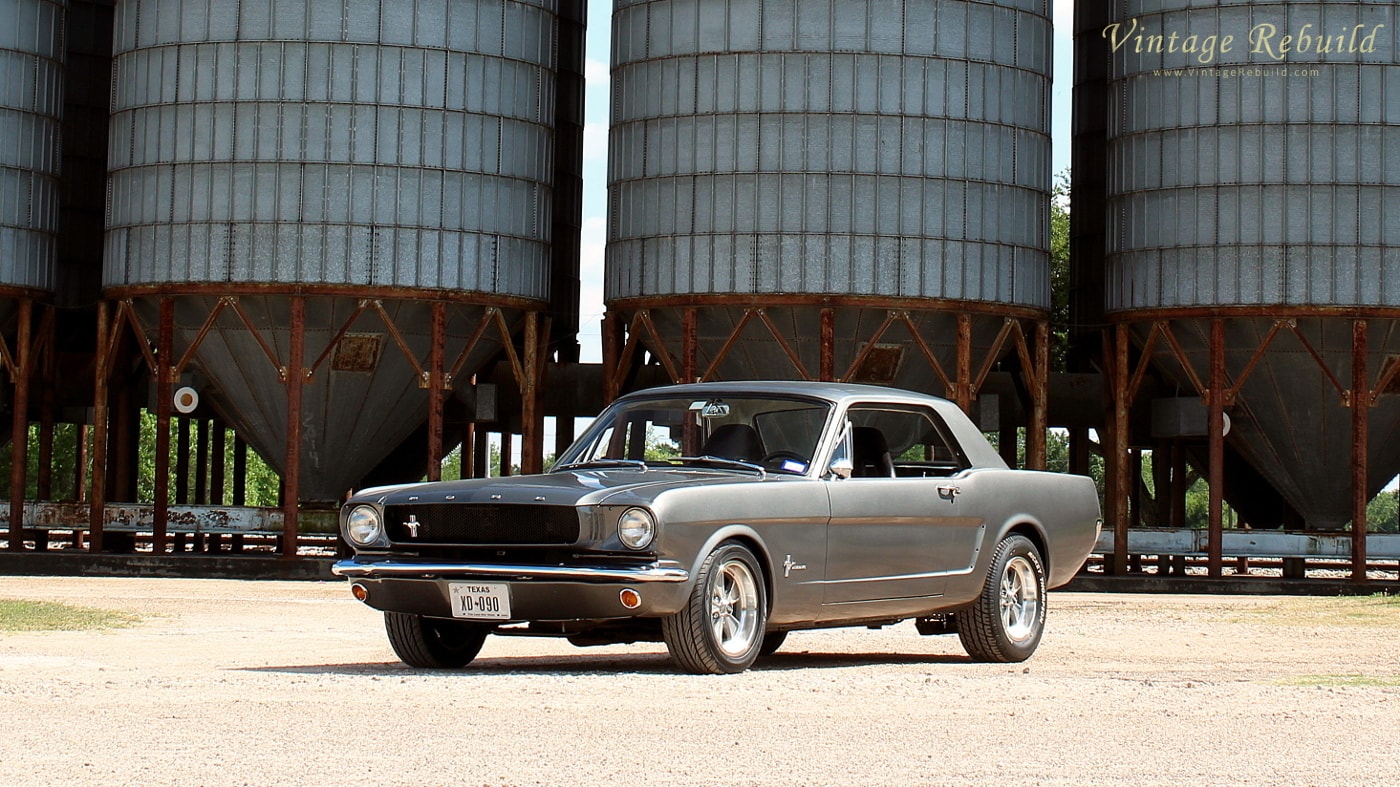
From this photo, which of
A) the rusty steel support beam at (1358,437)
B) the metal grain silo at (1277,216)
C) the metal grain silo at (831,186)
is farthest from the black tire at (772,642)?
the rusty steel support beam at (1358,437)

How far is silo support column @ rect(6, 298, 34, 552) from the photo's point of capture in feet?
101

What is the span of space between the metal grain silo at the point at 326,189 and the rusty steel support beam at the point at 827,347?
16.0 ft

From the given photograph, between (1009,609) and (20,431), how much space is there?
22.0 m

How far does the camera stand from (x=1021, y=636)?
41.4ft

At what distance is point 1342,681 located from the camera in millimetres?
10930

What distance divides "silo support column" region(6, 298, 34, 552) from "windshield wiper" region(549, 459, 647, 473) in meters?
21.1

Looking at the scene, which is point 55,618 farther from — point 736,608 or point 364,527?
point 736,608

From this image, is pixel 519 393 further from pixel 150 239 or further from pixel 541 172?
pixel 150 239

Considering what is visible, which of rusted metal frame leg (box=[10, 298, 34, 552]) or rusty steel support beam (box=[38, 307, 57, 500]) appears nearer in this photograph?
rusted metal frame leg (box=[10, 298, 34, 552])

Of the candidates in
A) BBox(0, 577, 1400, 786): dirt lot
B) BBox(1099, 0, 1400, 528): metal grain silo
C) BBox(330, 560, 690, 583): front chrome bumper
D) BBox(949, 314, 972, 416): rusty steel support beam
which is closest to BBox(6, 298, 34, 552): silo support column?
BBox(949, 314, 972, 416): rusty steel support beam

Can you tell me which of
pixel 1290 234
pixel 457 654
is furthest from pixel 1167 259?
pixel 457 654

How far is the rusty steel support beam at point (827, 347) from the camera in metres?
28.7

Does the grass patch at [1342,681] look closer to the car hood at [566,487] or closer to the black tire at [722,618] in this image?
the black tire at [722,618]

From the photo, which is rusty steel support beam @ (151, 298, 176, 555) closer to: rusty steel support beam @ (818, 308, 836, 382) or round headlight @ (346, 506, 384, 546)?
rusty steel support beam @ (818, 308, 836, 382)
